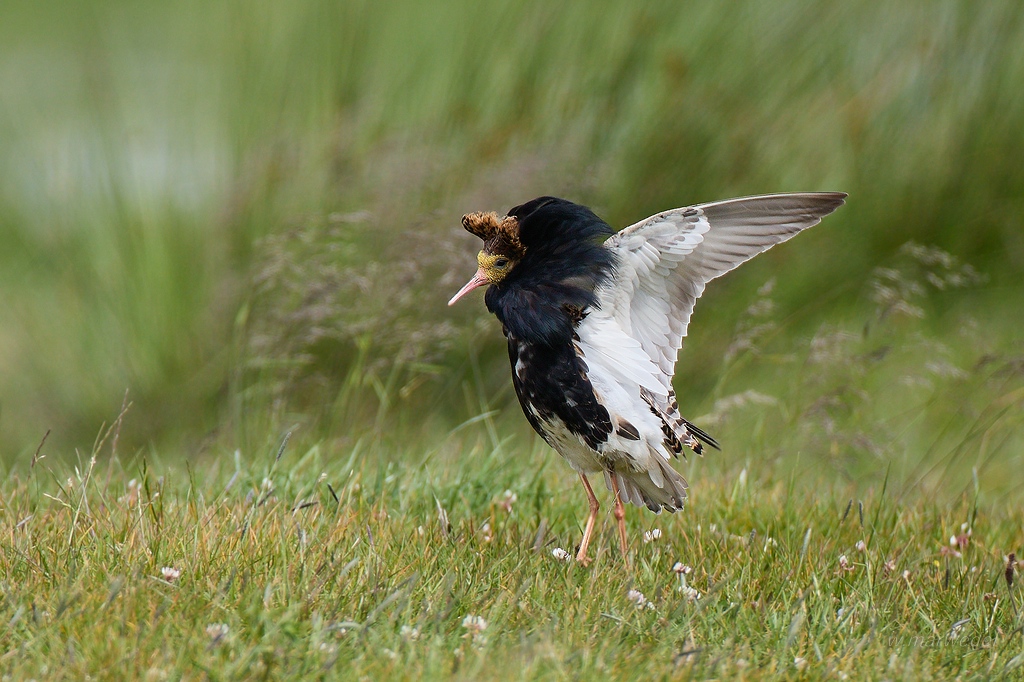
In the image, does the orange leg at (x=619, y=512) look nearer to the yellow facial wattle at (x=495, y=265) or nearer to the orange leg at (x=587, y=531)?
the orange leg at (x=587, y=531)

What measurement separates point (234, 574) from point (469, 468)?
1323mm

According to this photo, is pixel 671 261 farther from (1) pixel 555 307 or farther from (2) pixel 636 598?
(2) pixel 636 598

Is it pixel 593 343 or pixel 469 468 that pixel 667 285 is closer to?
pixel 593 343

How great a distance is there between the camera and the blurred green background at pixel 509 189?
5.11m

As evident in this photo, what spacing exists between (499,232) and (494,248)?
5 cm

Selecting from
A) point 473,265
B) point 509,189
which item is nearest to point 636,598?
point 473,265

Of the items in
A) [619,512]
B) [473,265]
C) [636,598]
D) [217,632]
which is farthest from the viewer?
[473,265]

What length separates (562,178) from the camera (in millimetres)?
5250

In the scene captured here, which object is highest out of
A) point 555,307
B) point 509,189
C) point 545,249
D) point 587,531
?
point 545,249

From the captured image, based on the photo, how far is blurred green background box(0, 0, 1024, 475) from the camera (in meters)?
5.11

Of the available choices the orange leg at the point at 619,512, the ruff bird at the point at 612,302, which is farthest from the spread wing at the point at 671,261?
the orange leg at the point at 619,512

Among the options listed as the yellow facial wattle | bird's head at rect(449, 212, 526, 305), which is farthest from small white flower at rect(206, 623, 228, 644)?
the yellow facial wattle

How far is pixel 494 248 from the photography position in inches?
130

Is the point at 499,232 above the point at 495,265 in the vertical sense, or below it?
above
